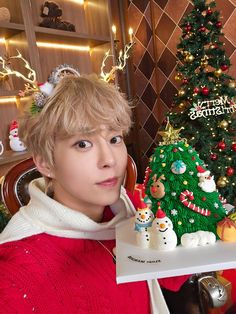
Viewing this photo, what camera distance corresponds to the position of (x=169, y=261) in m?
0.52

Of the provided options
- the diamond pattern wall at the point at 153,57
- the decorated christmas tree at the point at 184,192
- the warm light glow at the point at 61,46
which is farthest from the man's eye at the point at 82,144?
the diamond pattern wall at the point at 153,57

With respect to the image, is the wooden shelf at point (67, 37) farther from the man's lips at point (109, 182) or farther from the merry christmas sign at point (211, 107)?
the man's lips at point (109, 182)

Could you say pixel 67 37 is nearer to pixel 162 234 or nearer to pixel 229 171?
pixel 229 171

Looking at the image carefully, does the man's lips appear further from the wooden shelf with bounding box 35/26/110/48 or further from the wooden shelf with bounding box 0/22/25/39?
the wooden shelf with bounding box 35/26/110/48

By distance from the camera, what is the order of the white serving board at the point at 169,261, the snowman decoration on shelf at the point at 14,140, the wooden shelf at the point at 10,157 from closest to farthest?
the white serving board at the point at 169,261, the wooden shelf at the point at 10,157, the snowman decoration on shelf at the point at 14,140

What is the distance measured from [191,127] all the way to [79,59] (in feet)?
4.12

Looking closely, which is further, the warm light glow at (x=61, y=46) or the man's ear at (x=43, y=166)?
the warm light glow at (x=61, y=46)

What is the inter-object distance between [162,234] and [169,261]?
2.5 inches

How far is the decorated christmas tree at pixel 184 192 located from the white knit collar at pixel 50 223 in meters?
0.19

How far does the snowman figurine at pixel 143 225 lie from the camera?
592mm

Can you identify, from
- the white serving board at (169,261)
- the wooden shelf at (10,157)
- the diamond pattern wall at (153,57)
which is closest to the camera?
the white serving board at (169,261)

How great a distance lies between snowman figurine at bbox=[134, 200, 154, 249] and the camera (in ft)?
1.94

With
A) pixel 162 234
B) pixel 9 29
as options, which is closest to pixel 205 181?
pixel 162 234

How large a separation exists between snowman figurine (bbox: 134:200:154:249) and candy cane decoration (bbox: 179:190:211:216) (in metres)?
0.08
